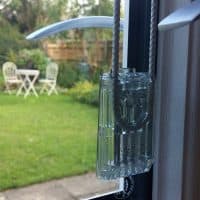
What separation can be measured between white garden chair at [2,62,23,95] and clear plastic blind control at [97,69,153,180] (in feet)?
0.61

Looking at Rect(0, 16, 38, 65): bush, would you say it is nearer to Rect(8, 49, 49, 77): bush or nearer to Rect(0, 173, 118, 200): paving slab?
Rect(8, 49, 49, 77): bush

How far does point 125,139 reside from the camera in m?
0.83

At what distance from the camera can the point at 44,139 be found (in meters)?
0.88

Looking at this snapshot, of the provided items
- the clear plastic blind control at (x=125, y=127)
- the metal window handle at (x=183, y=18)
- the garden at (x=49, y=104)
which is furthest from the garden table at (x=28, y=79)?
the metal window handle at (x=183, y=18)

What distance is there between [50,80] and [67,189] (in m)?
0.28

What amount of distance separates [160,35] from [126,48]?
0.10m

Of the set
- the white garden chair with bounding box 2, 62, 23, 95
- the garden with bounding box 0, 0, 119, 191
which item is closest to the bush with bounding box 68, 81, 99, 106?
the garden with bounding box 0, 0, 119, 191

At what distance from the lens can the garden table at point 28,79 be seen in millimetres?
822

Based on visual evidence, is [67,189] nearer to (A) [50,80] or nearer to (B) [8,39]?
(A) [50,80]

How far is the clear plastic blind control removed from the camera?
0.81 m

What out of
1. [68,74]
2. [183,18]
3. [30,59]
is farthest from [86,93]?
[183,18]

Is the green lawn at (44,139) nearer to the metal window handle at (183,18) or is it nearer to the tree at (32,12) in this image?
the tree at (32,12)

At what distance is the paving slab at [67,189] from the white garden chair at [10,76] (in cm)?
24

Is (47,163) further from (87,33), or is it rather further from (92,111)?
(87,33)
